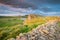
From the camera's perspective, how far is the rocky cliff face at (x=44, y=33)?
2.20 m

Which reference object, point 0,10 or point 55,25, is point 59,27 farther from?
point 0,10

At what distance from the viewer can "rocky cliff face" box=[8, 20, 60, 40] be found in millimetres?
2195

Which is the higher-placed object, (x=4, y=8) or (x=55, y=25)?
(x=4, y=8)

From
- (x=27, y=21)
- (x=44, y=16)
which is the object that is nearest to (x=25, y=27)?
(x=27, y=21)

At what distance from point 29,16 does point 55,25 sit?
1.41 ft

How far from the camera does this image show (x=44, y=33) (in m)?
2.24

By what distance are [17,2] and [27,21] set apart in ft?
1.15

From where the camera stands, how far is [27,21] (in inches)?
90.7

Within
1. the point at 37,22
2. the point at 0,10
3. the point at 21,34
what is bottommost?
the point at 21,34

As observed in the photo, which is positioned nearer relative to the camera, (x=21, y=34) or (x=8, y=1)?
(x=21, y=34)

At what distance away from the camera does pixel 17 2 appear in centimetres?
237

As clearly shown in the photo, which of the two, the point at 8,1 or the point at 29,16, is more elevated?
the point at 8,1

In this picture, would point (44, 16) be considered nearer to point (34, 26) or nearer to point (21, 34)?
point (34, 26)

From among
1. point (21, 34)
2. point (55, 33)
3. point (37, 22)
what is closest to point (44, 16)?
point (37, 22)
